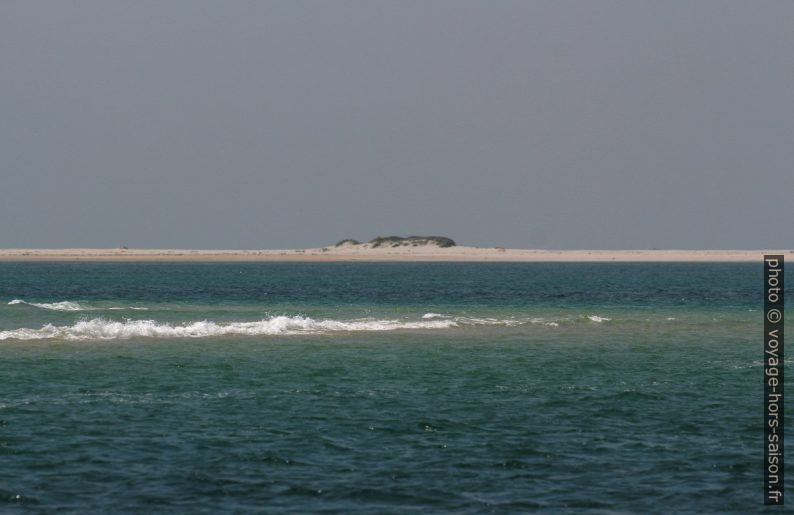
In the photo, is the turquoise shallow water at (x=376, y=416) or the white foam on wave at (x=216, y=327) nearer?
the turquoise shallow water at (x=376, y=416)

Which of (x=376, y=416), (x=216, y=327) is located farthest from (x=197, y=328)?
(x=376, y=416)

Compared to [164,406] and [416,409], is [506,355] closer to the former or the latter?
[416,409]

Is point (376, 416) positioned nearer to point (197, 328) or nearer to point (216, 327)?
point (197, 328)

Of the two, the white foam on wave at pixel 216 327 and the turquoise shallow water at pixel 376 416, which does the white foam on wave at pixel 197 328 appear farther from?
the turquoise shallow water at pixel 376 416

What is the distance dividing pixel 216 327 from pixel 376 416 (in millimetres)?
22105

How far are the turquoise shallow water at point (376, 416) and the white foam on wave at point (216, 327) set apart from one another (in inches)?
7.1

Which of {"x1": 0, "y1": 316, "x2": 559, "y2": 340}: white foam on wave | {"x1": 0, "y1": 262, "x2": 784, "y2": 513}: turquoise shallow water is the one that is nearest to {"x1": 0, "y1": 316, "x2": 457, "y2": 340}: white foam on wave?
{"x1": 0, "y1": 316, "x2": 559, "y2": 340}: white foam on wave

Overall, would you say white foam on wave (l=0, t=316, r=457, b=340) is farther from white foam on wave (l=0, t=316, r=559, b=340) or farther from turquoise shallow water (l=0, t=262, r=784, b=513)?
turquoise shallow water (l=0, t=262, r=784, b=513)

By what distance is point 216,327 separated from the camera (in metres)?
44.0

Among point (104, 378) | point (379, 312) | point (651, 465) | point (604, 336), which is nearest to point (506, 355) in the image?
point (604, 336)

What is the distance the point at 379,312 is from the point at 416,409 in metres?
31.2

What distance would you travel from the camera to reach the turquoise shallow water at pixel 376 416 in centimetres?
1694

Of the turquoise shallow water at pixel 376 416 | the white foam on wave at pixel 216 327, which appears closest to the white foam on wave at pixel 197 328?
the white foam on wave at pixel 216 327

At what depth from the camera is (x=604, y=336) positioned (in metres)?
43.0
